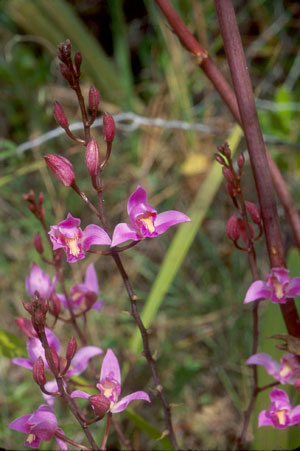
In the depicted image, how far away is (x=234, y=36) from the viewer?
610 mm

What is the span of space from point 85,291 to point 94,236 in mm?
190

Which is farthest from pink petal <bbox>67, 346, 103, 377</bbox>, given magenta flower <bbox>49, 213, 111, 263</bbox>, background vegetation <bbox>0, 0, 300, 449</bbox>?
background vegetation <bbox>0, 0, 300, 449</bbox>

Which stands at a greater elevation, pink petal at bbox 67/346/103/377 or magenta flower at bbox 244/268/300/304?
magenta flower at bbox 244/268/300/304

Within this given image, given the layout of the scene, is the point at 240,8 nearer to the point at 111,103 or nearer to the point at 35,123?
the point at 111,103

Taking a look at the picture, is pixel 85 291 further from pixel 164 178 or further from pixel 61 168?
pixel 164 178

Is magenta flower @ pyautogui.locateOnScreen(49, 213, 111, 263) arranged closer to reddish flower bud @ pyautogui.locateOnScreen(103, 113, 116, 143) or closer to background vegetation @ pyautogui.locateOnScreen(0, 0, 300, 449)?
reddish flower bud @ pyautogui.locateOnScreen(103, 113, 116, 143)

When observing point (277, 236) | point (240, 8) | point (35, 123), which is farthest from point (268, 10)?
point (277, 236)

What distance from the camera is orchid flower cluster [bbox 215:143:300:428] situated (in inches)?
25.2

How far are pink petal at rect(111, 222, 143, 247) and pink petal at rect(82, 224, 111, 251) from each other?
0.01 m

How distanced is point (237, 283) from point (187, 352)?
294 mm

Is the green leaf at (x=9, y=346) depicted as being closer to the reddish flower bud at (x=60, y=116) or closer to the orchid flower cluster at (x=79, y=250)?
the orchid flower cluster at (x=79, y=250)

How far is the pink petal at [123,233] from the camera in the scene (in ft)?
1.93

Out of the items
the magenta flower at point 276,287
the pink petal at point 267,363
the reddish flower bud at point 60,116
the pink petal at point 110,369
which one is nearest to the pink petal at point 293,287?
the magenta flower at point 276,287

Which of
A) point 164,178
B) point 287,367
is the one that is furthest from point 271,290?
point 164,178
